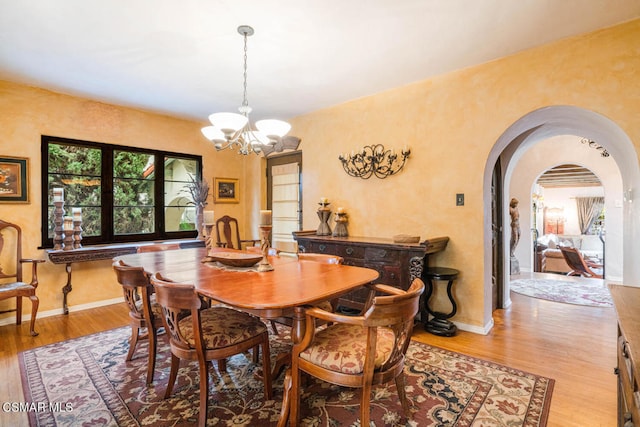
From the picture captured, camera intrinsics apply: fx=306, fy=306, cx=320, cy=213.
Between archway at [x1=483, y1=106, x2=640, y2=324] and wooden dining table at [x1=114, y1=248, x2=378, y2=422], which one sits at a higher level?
archway at [x1=483, y1=106, x2=640, y2=324]

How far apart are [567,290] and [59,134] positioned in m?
7.40

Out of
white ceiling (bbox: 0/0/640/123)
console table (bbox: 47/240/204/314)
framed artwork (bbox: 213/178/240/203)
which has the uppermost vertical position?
white ceiling (bbox: 0/0/640/123)

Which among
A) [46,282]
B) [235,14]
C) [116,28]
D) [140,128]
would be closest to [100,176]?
[140,128]

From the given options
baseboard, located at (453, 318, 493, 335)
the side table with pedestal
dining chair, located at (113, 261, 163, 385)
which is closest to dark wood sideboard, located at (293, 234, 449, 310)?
the side table with pedestal

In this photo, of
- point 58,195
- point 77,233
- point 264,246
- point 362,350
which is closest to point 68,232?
point 77,233

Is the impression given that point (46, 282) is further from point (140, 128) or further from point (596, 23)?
point (596, 23)

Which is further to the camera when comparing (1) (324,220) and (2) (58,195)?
(1) (324,220)

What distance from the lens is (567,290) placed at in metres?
4.70

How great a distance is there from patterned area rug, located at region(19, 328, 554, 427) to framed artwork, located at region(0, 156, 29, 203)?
1.92 m

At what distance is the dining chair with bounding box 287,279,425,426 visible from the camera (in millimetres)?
1412

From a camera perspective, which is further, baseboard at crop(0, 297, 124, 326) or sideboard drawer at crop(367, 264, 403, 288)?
baseboard at crop(0, 297, 124, 326)

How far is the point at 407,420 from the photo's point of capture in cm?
176

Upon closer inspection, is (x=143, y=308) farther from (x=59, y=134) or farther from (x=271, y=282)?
(x=59, y=134)

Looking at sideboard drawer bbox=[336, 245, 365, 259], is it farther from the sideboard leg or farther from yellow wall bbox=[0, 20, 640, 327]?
the sideboard leg
